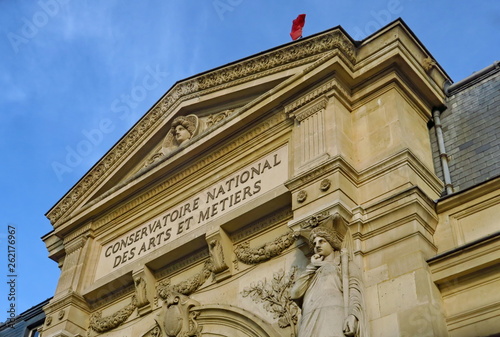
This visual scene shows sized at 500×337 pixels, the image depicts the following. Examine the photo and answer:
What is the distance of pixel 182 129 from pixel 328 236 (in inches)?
278

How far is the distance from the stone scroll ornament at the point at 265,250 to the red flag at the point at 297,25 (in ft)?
17.8

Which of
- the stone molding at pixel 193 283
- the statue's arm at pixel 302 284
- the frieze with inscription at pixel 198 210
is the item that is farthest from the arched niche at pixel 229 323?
the frieze with inscription at pixel 198 210

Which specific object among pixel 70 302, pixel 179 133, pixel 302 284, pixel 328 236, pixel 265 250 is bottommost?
pixel 302 284

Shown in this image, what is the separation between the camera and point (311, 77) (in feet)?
44.8

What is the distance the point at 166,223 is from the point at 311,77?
472 centimetres

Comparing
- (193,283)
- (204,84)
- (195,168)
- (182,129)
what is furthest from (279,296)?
(204,84)

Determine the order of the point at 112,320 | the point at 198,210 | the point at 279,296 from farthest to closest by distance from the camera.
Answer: the point at 112,320 → the point at 198,210 → the point at 279,296

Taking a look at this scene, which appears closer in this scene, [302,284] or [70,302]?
[302,284]

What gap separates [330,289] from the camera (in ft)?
33.7

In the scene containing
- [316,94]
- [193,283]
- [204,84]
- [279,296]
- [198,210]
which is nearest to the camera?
[279,296]

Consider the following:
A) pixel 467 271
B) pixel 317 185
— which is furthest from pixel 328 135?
pixel 467 271

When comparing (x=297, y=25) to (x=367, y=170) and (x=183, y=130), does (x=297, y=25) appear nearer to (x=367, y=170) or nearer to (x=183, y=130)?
(x=183, y=130)

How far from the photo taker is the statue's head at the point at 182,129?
16938mm

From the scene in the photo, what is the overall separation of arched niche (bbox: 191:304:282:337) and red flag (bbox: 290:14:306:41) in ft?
21.9
